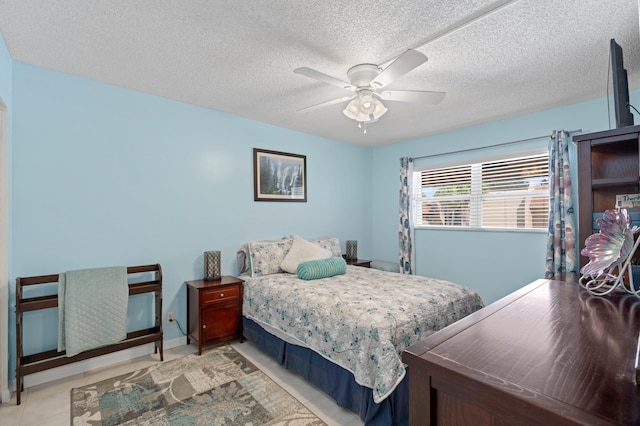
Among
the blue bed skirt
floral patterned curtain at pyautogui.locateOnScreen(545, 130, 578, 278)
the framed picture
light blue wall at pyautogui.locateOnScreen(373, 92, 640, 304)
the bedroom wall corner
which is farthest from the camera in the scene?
the framed picture

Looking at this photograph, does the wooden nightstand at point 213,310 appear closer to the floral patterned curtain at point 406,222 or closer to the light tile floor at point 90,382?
the light tile floor at point 90,382

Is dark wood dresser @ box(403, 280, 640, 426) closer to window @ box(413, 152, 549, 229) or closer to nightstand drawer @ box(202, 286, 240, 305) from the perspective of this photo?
nightstand drawer @ box(202, 286, 240, 305)

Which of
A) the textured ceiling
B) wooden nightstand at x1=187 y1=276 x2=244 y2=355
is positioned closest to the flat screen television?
the textured ceiling

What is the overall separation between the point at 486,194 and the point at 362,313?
272 centimetres

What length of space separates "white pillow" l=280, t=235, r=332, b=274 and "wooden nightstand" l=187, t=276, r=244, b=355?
0.54 metres

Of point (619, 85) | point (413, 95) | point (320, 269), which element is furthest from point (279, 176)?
point (619, 85)

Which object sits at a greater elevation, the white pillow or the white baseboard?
the white pillow

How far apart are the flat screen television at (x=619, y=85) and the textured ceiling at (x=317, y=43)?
0.47 ft

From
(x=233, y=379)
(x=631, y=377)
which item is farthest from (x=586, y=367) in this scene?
(x=233, y=379)

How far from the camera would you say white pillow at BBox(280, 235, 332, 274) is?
11.0 ft

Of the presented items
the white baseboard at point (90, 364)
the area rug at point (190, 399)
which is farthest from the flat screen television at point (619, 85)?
the white baseboard at point (90, 364)

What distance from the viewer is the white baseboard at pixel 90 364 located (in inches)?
91.3

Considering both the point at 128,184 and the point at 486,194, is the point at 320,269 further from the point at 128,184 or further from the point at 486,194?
the point at 486,194

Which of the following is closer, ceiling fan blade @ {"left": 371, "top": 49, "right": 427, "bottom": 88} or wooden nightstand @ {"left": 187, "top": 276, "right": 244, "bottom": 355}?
ceiling fan blade @ {"left": 371, "top": 49, "right": 427, "bottom": 88}
